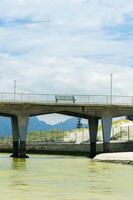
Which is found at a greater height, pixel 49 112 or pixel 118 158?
pixel 49 112

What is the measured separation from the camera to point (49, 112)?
344 feet

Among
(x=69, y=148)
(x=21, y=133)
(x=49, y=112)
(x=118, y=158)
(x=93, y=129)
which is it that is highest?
(x=49, y=112)

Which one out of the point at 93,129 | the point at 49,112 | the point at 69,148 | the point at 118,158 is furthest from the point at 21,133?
the point at 118,158

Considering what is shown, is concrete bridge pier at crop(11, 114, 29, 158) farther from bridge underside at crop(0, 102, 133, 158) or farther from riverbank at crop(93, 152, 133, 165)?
riverbank at crop(93, 152, 133, 165)

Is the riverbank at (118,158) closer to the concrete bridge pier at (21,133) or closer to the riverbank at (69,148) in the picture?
the concrete bridge pier at (21,133)

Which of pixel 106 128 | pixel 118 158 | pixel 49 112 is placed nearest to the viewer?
pixel 118 158

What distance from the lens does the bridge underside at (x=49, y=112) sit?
338ft

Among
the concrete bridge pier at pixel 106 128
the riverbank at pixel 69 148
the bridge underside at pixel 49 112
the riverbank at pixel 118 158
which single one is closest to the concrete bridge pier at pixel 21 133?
the bridge underside at pixel 49 112

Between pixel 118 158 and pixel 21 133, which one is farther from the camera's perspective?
pixel 21 133

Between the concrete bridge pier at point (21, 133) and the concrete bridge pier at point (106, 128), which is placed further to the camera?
the concrete bridge pier at point (106, 128)

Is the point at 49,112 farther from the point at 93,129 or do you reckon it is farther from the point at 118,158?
the point at 118,158

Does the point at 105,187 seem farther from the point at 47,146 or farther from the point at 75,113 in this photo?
the point at 47,146

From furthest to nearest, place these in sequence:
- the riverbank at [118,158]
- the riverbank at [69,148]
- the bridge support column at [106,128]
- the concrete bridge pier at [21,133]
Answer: the riverbank at [69,148] → the bridge support column at [106,128] → the concrete bridge pier at [21,133] → the riverbank at [118,158]

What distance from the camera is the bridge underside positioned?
103m
